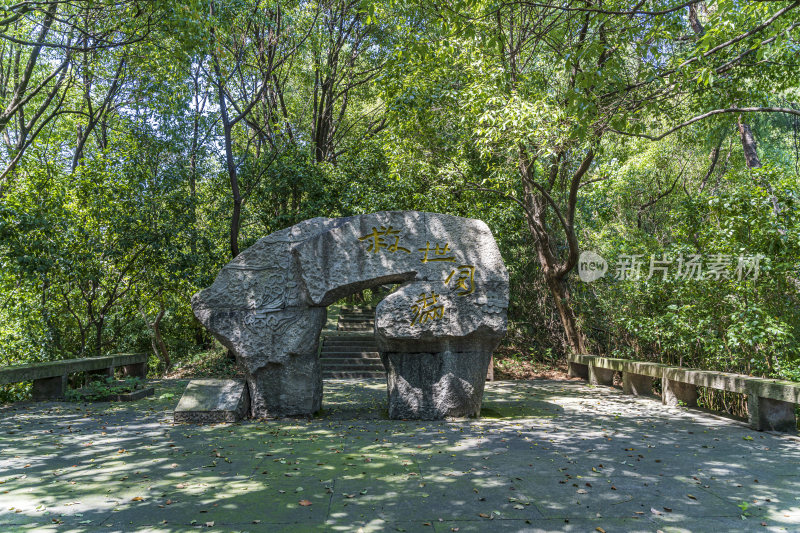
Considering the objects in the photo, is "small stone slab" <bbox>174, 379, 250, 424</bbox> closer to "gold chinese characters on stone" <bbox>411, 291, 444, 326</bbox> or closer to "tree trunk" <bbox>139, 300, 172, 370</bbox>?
"gold chinese characters on stone" <bbox>411, 291, 444, 326</bbox>

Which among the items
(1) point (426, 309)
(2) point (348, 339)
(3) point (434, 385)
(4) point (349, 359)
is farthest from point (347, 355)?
(1) point (426, 309)

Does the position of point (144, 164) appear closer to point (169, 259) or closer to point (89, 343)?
point (169, 259)

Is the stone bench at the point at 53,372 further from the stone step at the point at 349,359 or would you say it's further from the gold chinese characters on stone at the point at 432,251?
the gold chinese characters on stone at the point at 432,251

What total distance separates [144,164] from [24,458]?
6.64 meters

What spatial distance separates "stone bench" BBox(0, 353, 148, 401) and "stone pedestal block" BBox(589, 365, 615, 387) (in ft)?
28.6

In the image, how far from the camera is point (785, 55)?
6719mm

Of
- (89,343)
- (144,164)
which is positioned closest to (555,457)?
(144,164)

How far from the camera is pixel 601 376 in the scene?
31.8 feet

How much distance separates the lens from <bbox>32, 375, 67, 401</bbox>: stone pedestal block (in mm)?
7922

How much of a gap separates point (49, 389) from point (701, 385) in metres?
9.21

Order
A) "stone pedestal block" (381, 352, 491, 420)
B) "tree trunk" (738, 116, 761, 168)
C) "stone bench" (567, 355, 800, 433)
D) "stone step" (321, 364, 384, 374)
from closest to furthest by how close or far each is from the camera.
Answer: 1. "stone bench" (567, 355, 800, 433)
2. "stone pedestal block" (381, 352, 491, 420)
3. "tree trunk" (738, 116, 761, 168)
4. "stone step" (321, 364, 384, 374)

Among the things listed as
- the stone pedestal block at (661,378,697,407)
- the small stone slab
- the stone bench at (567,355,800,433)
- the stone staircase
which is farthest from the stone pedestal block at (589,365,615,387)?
the small stone slab

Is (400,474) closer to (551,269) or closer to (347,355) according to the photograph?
(551,269)

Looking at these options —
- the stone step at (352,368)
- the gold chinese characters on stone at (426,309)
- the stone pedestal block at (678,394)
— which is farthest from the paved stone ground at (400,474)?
the stone step at (352,368)
